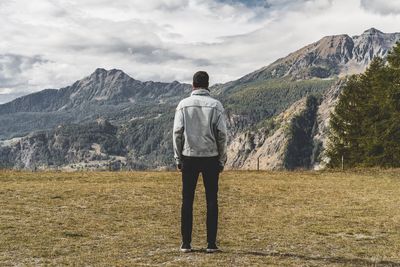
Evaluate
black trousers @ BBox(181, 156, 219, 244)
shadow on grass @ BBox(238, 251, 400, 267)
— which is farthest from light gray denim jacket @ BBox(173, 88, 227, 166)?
shadow on grass @ BBox(238, 251, 400, 267)

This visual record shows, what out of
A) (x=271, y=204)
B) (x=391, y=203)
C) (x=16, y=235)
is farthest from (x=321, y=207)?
(x=16, y=235)

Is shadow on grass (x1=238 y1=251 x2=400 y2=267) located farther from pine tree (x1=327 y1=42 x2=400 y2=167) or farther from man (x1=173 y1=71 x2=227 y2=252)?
pine tree (x1=327 y1=42 x2=400 y2=167)

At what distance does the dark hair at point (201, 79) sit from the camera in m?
11.0

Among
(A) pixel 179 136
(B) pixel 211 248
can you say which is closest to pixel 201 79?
(A) pixel 179 136

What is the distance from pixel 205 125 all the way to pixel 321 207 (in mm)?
10330

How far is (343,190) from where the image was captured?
26.2m

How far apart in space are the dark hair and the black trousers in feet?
5.84

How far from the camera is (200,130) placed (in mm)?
10758

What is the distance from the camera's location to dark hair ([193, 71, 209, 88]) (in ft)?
36.1

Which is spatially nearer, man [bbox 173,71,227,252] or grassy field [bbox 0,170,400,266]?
grassy field [bbox 0,170,400,266]

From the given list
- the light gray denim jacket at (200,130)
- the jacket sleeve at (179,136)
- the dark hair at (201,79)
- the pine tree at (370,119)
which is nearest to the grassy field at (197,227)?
the jacket sleeve at (179,136)

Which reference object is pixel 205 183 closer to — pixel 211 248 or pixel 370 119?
pixel 211 248

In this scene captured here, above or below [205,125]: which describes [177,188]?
below

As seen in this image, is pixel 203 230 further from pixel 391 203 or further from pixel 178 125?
pixel 391 203
